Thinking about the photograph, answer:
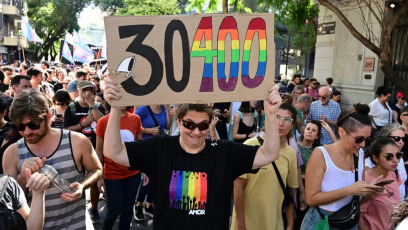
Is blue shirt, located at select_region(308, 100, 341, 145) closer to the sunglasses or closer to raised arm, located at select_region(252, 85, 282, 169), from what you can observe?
raised arm, located at select_region(252, 85, 282, 169)

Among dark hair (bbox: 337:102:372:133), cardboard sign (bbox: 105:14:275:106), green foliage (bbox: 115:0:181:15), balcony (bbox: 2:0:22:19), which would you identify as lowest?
dark hair (bbox: 337:102:372:133)

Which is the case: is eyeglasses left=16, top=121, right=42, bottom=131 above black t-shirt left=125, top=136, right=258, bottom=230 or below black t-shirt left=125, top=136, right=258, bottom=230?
above

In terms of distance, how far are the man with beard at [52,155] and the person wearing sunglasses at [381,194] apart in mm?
2350

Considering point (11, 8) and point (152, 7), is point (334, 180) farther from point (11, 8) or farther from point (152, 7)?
point (11, 8)

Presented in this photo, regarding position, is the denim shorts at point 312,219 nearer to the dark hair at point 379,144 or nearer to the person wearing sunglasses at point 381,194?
the person wearing sunglasses at point 381,194

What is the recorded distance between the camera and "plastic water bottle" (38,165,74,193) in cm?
220

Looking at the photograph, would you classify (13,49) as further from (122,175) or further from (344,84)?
(122,175)

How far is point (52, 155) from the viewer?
262cm

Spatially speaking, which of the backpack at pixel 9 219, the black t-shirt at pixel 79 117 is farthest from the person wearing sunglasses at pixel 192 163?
the black t-shirt at pixel 79 117

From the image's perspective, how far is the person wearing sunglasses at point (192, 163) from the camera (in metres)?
2.31

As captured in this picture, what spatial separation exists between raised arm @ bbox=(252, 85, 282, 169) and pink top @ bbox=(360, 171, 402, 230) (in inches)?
55.4

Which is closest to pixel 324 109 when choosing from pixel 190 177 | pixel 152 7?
pixel 190 177

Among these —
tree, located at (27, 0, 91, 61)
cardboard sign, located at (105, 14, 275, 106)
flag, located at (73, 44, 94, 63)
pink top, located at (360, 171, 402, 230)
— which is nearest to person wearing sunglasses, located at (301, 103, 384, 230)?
pink top, located at (360, 171, 402, 230)

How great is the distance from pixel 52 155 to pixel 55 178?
380 millimetres
